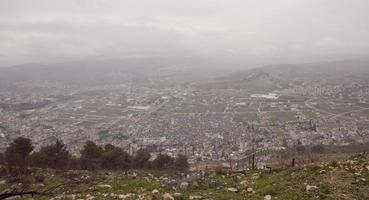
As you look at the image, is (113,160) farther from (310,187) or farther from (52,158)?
(310,187)

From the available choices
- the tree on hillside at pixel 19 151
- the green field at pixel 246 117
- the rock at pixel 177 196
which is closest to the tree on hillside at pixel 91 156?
the tree on hillside at pixel 19 151

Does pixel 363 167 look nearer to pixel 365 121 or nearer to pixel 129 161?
pixel 129 161

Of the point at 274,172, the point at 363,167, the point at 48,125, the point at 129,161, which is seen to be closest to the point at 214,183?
the point at 274,172

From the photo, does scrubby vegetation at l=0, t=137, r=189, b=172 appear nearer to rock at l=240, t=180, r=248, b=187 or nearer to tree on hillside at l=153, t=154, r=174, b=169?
tree on hillside at l=153, t=154, r=174, b=169

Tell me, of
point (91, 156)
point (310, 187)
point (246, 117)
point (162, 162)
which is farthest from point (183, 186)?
point (246, 117)

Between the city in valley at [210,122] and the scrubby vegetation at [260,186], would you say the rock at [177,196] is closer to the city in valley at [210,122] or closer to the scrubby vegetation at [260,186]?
the scrubby vegetation at [260,186]

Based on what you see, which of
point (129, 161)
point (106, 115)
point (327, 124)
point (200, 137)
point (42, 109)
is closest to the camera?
point (129, 161)
